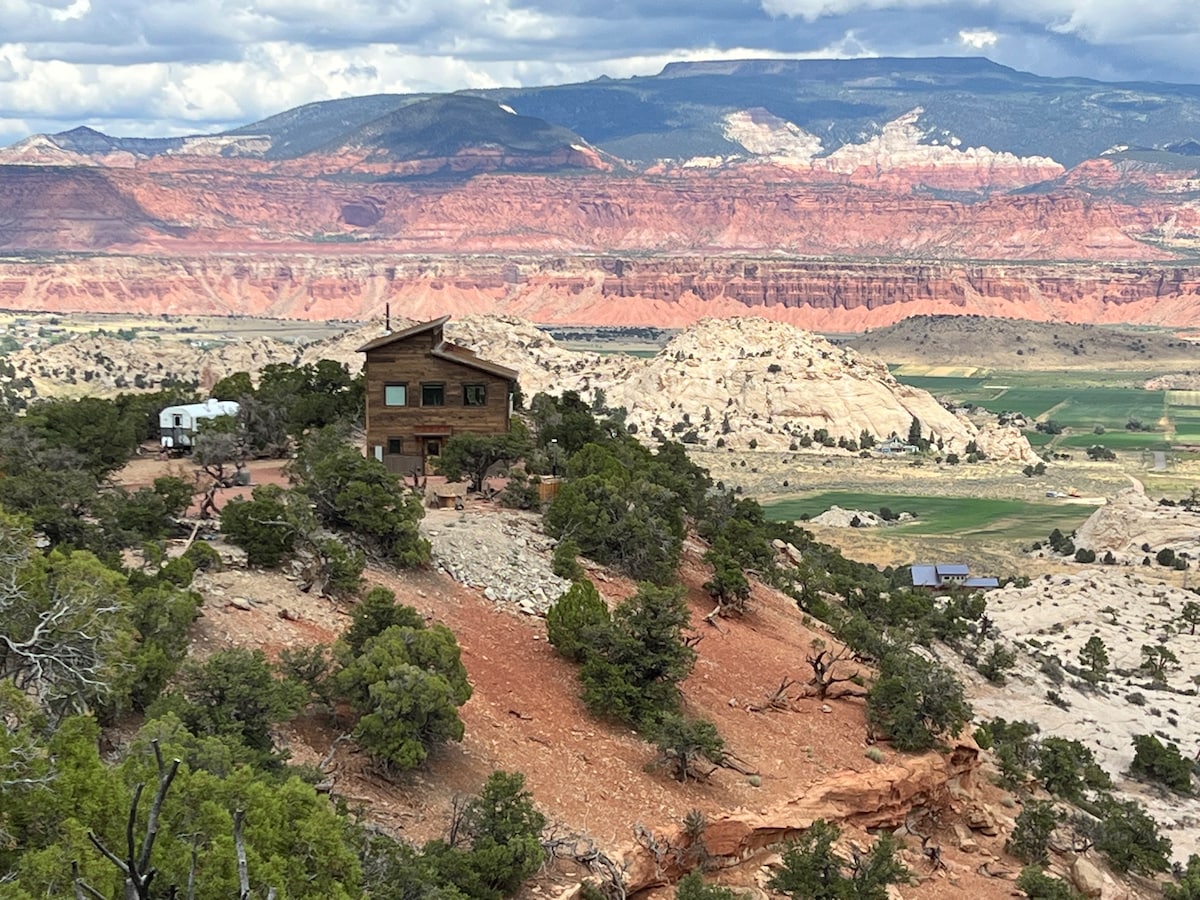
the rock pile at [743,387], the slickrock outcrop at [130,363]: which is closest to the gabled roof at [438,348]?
the slickrock outcrop at [130,363]

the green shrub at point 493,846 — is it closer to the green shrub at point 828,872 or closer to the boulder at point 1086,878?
the green shrub at point 828,872

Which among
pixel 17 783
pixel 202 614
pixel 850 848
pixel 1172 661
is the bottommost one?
pixel 1172 661

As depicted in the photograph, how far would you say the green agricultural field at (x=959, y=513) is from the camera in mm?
80887

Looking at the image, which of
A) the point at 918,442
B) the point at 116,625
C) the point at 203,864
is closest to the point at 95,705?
the point at 116,625

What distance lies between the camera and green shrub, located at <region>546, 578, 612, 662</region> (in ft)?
76.5

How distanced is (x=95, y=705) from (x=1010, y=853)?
15.6 metres

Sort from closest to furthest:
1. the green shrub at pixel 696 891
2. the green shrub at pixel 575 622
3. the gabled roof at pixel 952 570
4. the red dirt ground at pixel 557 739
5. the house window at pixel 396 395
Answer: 1. the green shrub at pixel 696 891
2. the red dirt ground at pixel 557 739
3. the green shrub at pixel 575 622
4. the house window at pixel 396 395
5. the gabled roof at pixel 952 570

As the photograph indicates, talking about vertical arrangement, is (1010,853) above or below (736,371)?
above

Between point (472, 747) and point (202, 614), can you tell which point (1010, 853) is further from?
point (202, 614)

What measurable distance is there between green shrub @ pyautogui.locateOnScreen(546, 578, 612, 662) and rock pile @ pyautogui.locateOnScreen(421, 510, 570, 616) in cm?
166

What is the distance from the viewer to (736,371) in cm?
12512

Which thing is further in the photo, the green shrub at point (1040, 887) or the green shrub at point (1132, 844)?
the green shrub at point (1132, 844)

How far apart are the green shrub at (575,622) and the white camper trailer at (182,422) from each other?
60.2 feet

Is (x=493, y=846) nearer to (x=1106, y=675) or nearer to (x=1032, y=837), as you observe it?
(x=1032, y=837)
